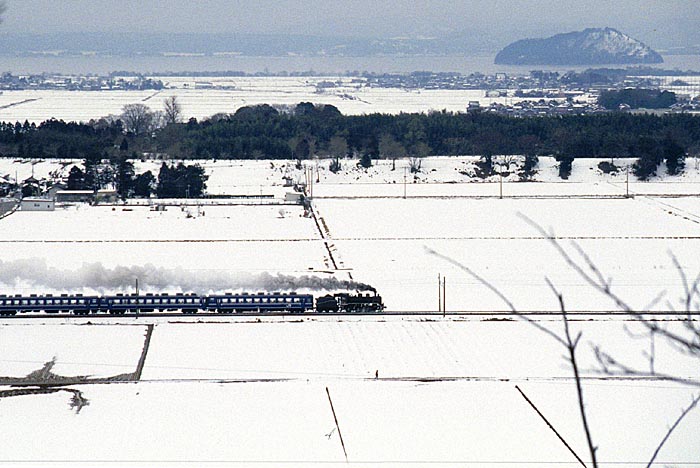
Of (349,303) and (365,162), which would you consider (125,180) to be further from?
(349,303)

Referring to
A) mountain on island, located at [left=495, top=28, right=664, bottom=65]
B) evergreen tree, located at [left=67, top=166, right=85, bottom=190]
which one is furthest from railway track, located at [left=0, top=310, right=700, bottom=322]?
mountain on island, located at [left=495, top=28, right=664, bottom=65]

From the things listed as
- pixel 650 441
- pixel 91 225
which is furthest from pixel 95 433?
pixel 91 225

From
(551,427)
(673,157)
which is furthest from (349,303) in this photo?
(673,157)

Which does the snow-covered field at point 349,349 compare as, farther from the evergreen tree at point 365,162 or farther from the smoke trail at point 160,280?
the evergreen tree at point 365,162

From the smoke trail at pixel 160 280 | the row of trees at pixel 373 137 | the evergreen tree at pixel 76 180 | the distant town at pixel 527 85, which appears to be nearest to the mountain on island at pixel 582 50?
the distant town at pixel 527 85

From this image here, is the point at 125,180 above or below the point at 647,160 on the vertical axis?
above

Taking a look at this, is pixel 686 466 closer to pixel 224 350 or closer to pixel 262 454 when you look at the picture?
pixel 262 454
